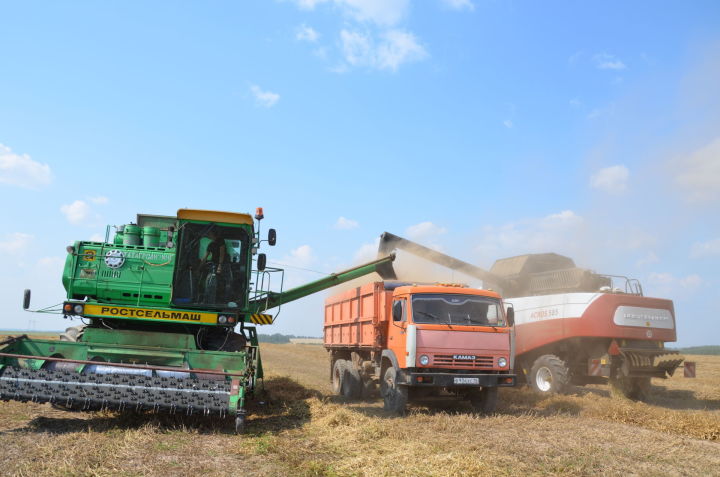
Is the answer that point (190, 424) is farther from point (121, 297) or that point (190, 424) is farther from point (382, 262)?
point (382, 262)

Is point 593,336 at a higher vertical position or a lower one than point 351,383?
higher

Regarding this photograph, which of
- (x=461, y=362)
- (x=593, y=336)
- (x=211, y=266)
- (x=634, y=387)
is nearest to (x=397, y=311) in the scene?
(x=461, y=362)

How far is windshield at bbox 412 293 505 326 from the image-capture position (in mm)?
10445

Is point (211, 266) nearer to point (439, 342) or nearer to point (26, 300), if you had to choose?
point (26, 300)

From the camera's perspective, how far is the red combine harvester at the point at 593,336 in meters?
13.2

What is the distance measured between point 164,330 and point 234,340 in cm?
116

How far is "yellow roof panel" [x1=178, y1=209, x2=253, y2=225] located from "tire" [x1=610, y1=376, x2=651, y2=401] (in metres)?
9.08

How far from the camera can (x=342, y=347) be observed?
1451cm

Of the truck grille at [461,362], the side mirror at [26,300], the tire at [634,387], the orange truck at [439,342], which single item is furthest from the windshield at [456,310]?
the side mirror at [26,300]

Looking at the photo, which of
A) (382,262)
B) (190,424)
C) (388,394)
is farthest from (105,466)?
(382,262)

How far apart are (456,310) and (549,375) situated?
4591 millimetres

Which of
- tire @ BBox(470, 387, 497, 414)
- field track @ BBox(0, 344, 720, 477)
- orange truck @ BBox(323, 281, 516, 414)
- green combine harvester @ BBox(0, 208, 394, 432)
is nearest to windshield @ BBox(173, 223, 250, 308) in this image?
green combine harvester @ BBox(0, 208, 394, 432)

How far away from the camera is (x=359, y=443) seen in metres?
7.36

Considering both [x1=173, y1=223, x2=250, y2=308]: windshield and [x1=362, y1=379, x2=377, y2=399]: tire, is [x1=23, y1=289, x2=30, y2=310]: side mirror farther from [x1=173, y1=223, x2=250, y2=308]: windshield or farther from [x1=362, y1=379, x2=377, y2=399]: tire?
[x1=362, y1=379, x2=377, y2=399]: tire
